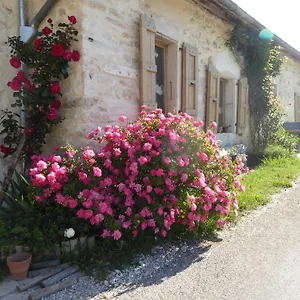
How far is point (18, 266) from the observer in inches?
84.9

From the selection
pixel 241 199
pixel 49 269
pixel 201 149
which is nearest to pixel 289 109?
pixel 241 199

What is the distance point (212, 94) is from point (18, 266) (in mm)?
4632

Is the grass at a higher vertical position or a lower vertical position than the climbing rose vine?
lower

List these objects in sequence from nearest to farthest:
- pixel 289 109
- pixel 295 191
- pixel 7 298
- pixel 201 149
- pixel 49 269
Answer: pixel 7 298 < pixel 49 269 < pixel 201 149 < pixel 295 191 < pixel 289 109

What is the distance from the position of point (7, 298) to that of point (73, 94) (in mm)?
2287

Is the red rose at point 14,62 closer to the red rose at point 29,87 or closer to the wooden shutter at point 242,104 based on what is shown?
the red rose at point 29,87

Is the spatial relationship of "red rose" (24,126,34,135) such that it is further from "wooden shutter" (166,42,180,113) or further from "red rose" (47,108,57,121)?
"wooden shutter" (166,42,180,113)

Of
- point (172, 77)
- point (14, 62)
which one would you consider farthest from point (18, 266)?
point (172, 77)

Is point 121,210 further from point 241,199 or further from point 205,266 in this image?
point 241,199

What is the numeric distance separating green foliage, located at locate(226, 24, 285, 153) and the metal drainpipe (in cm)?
412

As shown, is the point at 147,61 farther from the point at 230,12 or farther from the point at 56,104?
the point at 230,12

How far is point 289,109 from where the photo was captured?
9.99m

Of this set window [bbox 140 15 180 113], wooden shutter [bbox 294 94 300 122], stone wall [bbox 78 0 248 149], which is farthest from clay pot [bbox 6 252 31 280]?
wooden shutter [bbox 294 94 300 122]

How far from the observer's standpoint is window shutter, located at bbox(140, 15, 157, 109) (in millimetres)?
4031
